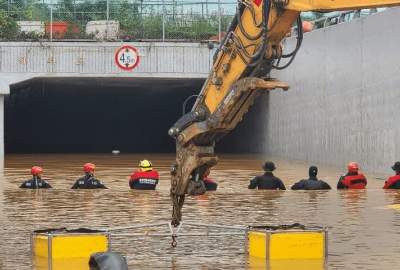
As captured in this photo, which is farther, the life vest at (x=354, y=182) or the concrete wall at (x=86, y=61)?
the concrete wall at (x=86, y=61)

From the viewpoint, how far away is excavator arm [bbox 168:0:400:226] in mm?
14281

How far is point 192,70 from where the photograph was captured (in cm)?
4581

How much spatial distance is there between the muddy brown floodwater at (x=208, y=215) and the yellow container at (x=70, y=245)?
28 cm

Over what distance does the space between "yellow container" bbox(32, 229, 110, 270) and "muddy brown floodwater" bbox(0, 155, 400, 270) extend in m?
0.28

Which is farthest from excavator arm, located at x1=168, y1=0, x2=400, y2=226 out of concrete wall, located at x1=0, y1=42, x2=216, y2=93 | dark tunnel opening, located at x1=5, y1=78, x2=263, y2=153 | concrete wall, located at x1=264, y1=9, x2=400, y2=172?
dark tunnel opening, located at x1=5, y1=78, x2=263, y2=153

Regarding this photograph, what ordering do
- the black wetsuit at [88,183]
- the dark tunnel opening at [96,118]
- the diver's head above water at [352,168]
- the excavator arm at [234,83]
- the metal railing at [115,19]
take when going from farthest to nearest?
the dark tunnel opening at [96,118]
the metal railing at [115,19]
the black wetsuit at [88,183]
the diver's head above water at [352,168]
the excavator arm at [234,83]

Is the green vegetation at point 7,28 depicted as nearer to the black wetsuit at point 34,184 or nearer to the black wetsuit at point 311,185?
the black wetsuit at point 34,184

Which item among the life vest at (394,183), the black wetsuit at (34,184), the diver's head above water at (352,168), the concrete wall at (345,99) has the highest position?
the concrete wall at (345,99)

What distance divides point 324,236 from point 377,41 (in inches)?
807

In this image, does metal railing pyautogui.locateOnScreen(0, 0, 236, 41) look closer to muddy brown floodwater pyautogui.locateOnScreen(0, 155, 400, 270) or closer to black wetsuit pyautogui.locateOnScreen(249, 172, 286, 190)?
muddy brown floodwater pyautogui.locateOnScreen(0, 155, 400, 270)

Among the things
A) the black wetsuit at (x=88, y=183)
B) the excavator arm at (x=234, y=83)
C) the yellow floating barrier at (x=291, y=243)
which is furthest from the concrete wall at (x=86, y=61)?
the yellow floating barrier at (x=291, y=243)

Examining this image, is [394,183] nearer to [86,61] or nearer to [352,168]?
[352,168]

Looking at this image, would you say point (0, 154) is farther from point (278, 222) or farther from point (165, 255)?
point (165, 255)

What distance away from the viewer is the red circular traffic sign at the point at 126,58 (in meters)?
45.3
